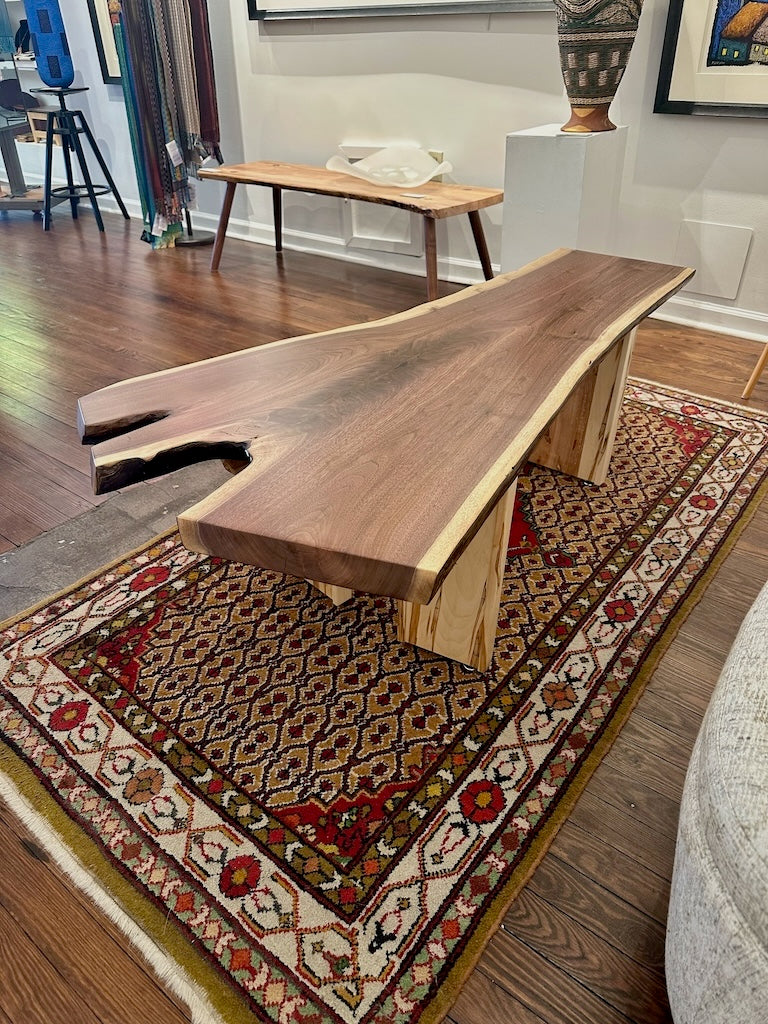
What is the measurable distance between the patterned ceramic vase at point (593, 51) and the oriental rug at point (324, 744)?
158cm

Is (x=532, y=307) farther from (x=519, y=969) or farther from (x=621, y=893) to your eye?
(x=519, y=969)

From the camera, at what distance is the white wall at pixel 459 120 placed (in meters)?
2.68

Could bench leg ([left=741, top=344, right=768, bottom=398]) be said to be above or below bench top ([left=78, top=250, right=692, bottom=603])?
below

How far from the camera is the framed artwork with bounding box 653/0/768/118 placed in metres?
2.42

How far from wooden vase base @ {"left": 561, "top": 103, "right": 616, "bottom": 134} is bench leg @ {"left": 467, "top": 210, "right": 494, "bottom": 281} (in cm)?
48

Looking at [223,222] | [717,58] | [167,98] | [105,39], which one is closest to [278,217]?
[223,222]

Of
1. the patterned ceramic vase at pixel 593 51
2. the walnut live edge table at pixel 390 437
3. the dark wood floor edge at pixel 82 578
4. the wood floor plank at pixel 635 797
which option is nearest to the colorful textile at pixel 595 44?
the patterned ceramic vase at pixel 593 51

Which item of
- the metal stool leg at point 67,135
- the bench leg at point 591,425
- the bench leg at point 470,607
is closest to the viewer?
the bench leg at point 470,607

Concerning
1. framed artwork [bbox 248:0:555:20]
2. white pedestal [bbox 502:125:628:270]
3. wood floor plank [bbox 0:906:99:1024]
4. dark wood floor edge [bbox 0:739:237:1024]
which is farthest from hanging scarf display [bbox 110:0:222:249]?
wood floor plank [bbox 0:906:99:1024]

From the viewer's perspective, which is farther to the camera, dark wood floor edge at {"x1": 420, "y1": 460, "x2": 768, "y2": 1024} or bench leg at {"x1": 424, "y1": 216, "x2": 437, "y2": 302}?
bench leg at {"x1": 424, "y1": 216, "x2": 437, "y2": 302}

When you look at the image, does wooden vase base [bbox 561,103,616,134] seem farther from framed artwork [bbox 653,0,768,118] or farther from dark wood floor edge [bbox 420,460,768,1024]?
dark wood floor edge [bbox 420,460,768,1024]

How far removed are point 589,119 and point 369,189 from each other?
0.92 m

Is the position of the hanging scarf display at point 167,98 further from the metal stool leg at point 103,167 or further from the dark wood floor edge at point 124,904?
the dark wood floor edge at point 124,904

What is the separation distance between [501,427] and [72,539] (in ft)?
3.74
